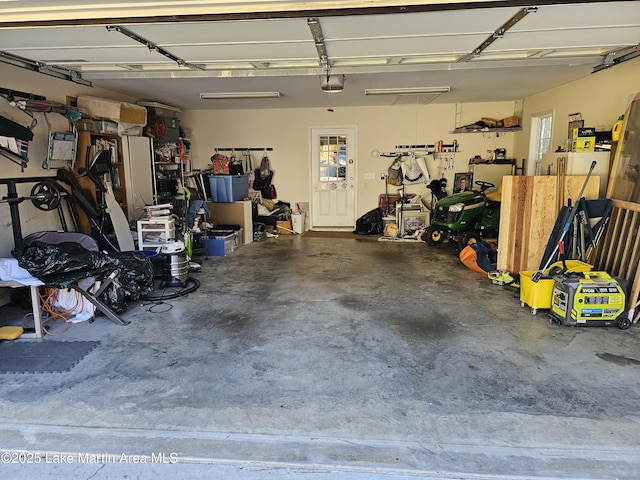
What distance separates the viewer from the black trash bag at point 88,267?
340 centimetres

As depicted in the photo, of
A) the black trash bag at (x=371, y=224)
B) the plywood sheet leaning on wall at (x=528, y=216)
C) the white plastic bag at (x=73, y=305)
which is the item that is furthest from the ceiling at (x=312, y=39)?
the black trash bag at (x=371, y=224)

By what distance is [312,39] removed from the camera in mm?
3307

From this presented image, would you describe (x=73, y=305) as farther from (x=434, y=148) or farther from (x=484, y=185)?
(x=434, y=148)

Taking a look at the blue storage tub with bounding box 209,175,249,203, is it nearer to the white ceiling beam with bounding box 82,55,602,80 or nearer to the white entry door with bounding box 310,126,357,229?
the white entry door with bounding box 310,126,357,229

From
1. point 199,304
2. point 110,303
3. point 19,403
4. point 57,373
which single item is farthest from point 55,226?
point 19,403

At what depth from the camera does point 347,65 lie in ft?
14.4

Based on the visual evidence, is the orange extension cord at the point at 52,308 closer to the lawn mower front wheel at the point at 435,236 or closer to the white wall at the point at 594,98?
the lawn mower front wheel at the point at 435,236

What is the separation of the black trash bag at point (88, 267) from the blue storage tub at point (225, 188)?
9.61 feet

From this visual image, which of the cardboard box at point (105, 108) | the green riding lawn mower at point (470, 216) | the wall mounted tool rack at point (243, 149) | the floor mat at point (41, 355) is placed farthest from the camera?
the wall mounted tool rack at point (243, 149)

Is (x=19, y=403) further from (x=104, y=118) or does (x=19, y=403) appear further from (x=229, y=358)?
(x=104, y=118)

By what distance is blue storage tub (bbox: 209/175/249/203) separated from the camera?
274 inches

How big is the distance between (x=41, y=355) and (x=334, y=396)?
2.24 m

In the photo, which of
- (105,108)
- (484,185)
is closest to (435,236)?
(484,185)

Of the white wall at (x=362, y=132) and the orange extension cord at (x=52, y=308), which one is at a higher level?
the white wall at (x=362, y=132)
